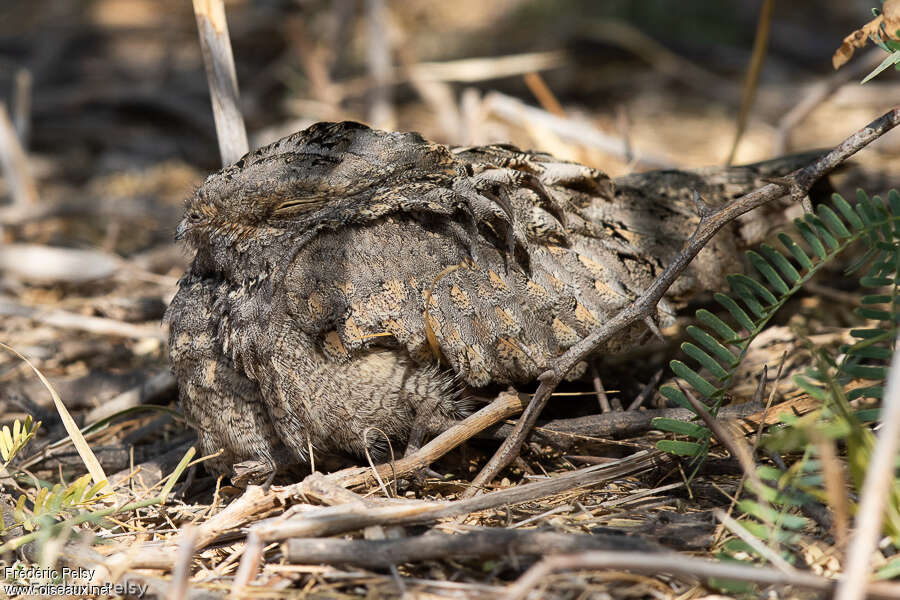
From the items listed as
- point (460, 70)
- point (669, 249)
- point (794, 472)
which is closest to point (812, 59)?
point (460, 70)

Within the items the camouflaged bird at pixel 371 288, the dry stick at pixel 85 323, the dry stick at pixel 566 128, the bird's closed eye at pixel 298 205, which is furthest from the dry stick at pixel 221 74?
the dry stick at pixel 566 128

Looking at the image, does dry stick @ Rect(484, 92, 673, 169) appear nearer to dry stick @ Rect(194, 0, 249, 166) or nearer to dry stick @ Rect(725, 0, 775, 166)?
dry stick @ Rect(725, 0, 775, 166)

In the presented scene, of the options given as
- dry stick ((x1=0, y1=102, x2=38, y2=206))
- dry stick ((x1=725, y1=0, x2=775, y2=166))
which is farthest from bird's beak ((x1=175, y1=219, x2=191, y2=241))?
dry stick ((x1=0, y1=102, x2=38, y2=206))

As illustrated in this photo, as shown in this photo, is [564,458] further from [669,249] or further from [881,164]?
[881,164]

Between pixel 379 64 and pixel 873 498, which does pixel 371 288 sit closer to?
pixel 873 498

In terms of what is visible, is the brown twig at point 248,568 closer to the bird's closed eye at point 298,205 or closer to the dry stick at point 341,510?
the dry stick at point 341,510

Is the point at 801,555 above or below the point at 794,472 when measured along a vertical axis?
below
